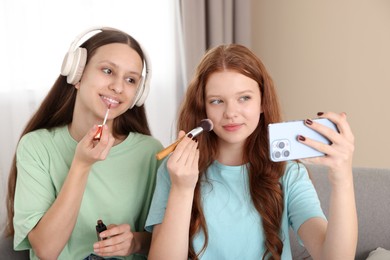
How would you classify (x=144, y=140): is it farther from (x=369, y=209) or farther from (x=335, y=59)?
(x=335, y=59)

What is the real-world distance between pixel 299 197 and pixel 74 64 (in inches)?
25.2

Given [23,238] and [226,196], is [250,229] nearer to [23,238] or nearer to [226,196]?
[226,196]

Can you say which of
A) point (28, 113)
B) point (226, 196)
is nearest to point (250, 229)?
point (226, 196)

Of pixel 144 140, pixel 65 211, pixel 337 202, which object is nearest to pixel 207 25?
pixel 144 140

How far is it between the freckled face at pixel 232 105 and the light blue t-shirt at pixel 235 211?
0.13 meters

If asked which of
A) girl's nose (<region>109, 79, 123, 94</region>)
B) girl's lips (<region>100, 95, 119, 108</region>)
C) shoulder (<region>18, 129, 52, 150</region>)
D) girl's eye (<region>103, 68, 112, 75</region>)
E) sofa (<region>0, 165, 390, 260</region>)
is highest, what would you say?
girl's eye (<region>103, 68, 112, 75</region>)

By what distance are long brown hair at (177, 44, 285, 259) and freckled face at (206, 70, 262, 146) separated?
0.08ft

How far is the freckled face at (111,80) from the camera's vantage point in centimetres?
137

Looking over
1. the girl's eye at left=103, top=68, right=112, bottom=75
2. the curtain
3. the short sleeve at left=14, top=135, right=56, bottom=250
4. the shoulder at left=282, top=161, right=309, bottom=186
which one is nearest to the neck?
the shoulder at left=282, top=161, right=309, bottom=186

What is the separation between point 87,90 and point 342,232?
705 millimetres

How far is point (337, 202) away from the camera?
1.09m

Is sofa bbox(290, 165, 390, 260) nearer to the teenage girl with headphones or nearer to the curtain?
Answer: the teenage girl with headphones

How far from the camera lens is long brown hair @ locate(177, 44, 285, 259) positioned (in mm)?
1294

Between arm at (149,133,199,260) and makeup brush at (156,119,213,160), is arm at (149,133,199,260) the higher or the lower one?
the lower one
